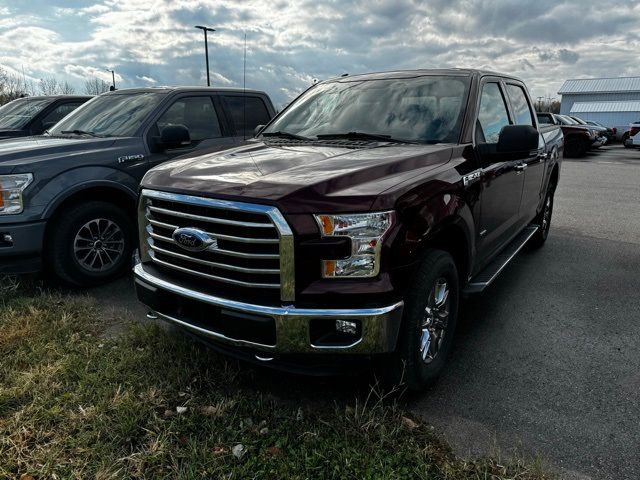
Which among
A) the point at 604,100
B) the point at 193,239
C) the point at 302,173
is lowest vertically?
the point at 193,239

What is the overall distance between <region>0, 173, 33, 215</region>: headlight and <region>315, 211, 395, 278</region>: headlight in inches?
121

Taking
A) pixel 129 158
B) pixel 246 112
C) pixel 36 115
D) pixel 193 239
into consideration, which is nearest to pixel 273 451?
pixel 193 239

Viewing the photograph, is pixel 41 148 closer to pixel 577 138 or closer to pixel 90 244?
pixel 90 244

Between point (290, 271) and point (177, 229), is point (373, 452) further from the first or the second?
point (177, 229)

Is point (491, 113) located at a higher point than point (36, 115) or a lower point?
higher

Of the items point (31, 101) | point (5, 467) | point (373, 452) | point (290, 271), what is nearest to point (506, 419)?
point (373, 452)

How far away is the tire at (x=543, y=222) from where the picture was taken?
593 cm

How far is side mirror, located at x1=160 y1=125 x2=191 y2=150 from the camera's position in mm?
4934

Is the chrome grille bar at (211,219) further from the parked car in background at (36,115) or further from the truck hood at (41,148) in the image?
the parked car in background at (36,115)

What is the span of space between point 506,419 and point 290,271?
4.83ft

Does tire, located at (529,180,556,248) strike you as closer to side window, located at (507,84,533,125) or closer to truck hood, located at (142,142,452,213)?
side window, located at (507,84,533,125)

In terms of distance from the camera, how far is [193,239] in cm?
261

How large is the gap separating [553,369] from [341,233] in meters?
1.91

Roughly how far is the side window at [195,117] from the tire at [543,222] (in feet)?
13.0
